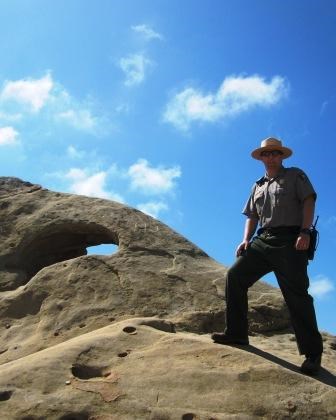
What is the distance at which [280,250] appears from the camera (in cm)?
512

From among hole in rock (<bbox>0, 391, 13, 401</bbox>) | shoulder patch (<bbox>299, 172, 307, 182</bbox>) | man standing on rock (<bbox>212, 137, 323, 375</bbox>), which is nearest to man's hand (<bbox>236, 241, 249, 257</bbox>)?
man standing on rock (<bbox>212, 137, 323, 375</bbox>)

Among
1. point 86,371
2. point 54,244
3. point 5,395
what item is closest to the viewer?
point 5,395

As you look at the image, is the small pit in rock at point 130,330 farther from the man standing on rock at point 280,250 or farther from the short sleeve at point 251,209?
the short sleeve at point 251,209

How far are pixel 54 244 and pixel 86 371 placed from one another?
4769 millimetres

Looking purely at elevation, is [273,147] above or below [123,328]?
above

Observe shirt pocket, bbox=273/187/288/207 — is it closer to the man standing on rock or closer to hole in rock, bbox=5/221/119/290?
the man standing on rock

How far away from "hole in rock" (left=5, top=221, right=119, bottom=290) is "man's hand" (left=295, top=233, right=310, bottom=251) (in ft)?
12.9

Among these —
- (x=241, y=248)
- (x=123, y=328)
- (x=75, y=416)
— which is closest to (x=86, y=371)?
(x=75, y=416)

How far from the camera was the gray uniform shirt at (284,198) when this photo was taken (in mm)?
5211

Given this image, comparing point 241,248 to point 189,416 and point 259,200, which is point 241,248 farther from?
point 189,416

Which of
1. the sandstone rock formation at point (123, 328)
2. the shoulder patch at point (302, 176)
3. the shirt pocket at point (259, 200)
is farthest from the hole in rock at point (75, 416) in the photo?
the shoulder patch at point (302, 176)

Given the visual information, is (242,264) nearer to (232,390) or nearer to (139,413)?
(232,390)

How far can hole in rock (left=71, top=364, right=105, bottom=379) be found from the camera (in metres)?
4.80

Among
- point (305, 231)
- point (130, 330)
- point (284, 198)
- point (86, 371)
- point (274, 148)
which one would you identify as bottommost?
point (86, 371)
